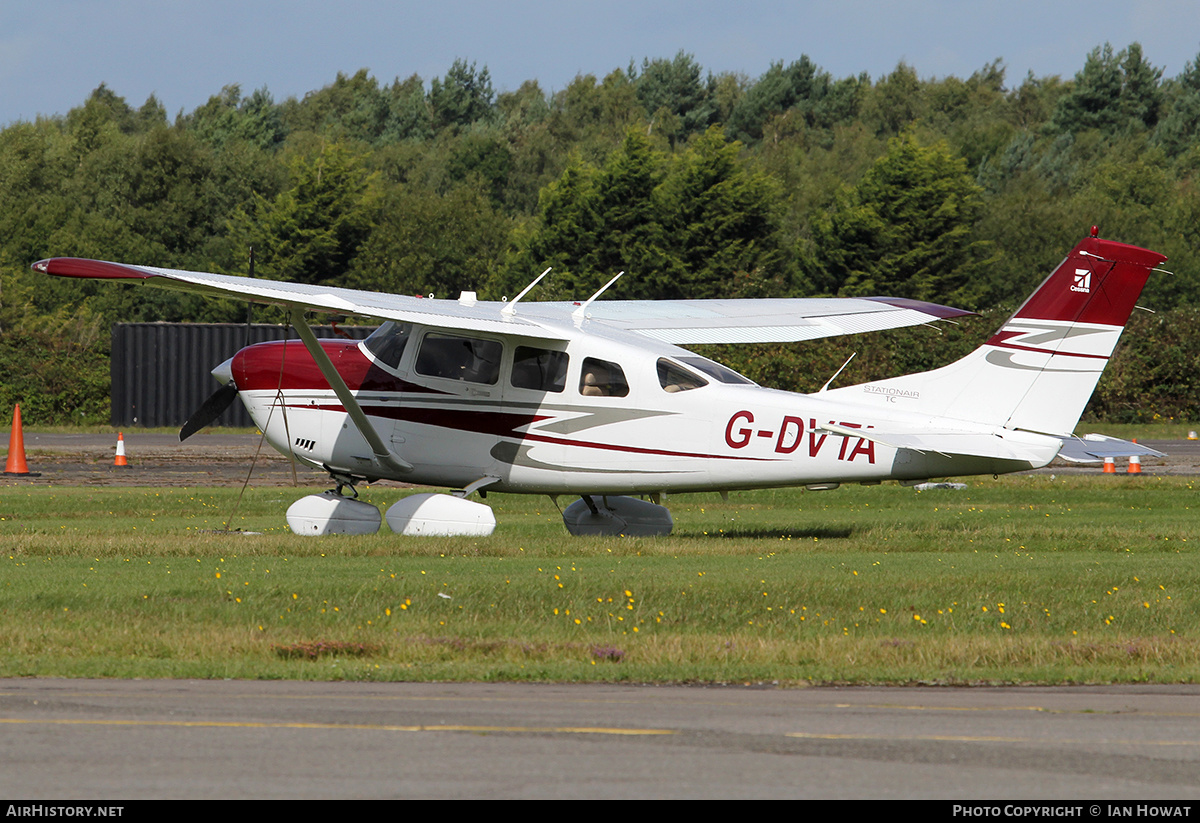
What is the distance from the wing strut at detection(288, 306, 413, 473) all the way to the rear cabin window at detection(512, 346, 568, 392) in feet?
5.44

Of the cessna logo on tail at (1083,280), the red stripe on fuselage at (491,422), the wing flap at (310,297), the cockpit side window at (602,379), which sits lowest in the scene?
the red stripe on fuselage at (491,422)

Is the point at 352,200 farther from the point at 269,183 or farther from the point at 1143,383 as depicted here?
the point at 1143,383

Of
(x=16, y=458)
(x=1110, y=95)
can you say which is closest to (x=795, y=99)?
(x=1110, y=95)

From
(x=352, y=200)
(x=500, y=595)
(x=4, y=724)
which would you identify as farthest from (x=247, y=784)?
(x=352, y=200)

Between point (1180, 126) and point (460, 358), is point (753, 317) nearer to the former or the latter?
point (460, 358)

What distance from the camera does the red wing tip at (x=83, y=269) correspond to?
40.9 ft

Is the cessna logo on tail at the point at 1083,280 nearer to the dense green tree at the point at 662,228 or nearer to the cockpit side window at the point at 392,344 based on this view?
the cockpit side window at the point at 392,344

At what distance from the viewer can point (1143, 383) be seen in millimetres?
40031

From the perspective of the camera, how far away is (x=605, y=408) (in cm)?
1517

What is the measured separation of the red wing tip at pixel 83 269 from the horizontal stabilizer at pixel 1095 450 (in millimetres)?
9346

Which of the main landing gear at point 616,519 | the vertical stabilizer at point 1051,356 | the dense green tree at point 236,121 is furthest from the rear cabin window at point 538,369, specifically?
the dense green tree at point 236,121

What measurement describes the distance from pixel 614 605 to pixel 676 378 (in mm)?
4601

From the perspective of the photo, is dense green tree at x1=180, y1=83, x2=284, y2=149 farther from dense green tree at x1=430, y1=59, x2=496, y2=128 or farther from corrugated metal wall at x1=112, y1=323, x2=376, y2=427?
corrugated metal wall at x1=112, y1=323, x2=376, y2=427

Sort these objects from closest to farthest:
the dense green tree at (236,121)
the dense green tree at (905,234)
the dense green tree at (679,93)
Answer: the dense green tree at (905,234)
the dense green tree at (236,121)
the dense green tree at (679,93)
